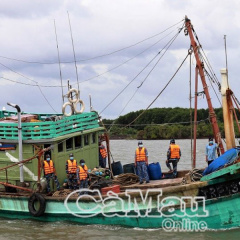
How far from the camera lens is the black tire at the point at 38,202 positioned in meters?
16.5

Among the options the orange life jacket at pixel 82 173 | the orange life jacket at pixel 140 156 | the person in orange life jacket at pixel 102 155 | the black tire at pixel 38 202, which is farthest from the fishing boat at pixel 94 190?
the orange life jacket at pixel 140 156

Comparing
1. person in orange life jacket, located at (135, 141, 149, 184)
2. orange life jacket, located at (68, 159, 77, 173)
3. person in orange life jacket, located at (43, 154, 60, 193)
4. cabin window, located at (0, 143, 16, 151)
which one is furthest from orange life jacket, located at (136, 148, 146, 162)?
cabin window, located at (0, 143, 16, 151)

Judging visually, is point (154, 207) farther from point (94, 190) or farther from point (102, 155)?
point (102, 155)

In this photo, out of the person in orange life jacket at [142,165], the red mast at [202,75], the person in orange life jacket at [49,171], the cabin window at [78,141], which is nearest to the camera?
the red mast at [202,75]

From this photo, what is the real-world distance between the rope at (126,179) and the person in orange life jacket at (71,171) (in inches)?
51.1

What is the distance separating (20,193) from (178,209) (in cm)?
560

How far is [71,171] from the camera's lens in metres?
16.9

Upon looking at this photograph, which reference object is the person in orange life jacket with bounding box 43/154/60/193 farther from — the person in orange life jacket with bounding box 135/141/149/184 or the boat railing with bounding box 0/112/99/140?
the person in orange life jacket with bounding box 135/141/149/184

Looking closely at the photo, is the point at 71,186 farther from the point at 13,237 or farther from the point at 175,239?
the point at 175,239

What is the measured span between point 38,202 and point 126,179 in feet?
9.83

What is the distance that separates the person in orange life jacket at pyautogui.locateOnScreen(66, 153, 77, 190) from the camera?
55.6 ft

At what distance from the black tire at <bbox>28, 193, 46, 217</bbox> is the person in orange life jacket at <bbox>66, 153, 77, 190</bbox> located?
1.03 meters

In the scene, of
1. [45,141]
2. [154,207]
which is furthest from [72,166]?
[154,207]

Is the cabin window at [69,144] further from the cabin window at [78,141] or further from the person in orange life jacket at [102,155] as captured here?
the person in orange life jacket at [102,155]
